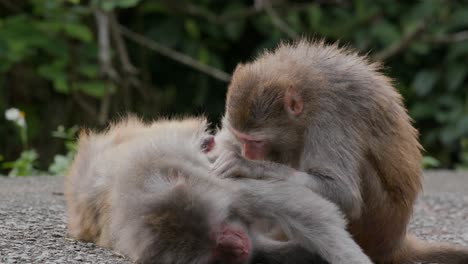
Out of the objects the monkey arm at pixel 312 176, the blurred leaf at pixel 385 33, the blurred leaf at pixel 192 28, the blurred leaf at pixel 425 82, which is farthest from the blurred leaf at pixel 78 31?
the monkey arm at pixel 312 176

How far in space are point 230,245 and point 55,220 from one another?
1.79 metres

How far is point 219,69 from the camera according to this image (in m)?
10.9

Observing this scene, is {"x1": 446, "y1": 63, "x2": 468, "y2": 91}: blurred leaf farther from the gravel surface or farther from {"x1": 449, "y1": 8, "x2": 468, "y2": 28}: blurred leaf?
the gravel surface

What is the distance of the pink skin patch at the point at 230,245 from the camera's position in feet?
12.5

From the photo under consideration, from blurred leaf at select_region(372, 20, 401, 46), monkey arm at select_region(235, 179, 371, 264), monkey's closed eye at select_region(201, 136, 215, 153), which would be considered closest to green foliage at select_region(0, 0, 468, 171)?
blurred leaf at select_region(372, 20, 401, 46)

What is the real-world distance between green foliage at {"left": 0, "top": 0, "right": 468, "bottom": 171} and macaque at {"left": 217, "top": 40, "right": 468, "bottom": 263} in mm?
5134

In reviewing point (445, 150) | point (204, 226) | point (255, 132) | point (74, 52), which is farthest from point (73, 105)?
point (204, 226)

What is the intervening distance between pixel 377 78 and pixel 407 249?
3.07 feet

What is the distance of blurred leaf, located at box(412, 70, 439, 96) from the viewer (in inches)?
433

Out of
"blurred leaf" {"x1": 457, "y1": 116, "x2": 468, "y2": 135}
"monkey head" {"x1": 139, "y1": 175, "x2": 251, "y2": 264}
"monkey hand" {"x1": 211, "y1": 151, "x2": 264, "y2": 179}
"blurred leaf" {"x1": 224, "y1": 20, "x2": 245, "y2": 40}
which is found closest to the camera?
"monkey head" {"x1": 139, "y1": 175, "x2": 251, "y2": 264}

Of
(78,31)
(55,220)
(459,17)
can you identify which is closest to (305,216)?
(55,220)

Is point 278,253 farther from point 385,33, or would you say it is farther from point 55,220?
Result: point 385,33

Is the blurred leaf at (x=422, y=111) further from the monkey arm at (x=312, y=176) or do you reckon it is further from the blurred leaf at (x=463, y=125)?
the monkey arm at (x=312, y=176)

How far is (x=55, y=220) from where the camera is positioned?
523 centimetres
